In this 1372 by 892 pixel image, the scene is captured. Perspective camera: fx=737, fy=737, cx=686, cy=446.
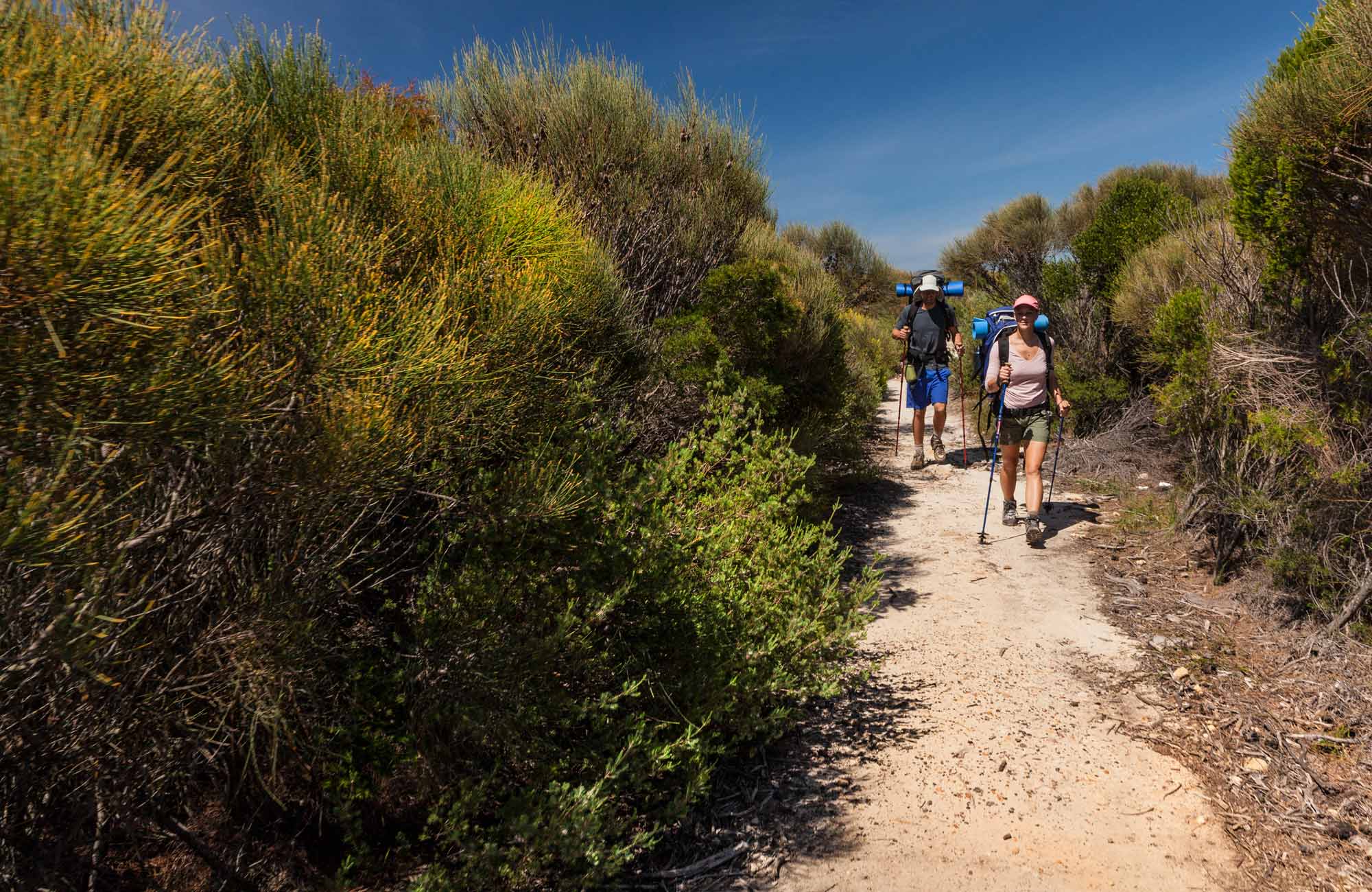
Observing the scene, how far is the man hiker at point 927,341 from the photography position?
328 inches

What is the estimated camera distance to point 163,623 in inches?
91.7

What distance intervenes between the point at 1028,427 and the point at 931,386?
2.46 m

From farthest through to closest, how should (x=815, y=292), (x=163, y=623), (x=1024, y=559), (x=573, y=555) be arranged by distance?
(x=815, y=292) < (x=1024, y=559) < (x=573, y=555) < (x=163, y=623)

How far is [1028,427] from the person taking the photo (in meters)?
6.05

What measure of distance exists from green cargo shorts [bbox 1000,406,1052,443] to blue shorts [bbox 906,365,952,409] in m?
2.16

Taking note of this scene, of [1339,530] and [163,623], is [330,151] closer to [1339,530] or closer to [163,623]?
[163,623]

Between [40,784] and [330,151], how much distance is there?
2.54 meters

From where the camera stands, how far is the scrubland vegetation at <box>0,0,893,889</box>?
165 centimetres

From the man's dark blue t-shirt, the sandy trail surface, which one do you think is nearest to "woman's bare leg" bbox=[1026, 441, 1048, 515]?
the sandy trail surface

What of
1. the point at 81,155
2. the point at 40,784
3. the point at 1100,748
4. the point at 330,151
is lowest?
the point at 1100,748

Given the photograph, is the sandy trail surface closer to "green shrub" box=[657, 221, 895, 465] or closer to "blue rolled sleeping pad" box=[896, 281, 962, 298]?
"green shrub" box=[657, 221, 895, 465]

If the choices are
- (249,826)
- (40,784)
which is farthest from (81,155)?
(249,826)

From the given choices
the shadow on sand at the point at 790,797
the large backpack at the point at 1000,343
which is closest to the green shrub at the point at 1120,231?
the large backpack at the point at 1000,343

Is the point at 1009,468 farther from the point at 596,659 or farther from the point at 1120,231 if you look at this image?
the point at 1120,231
